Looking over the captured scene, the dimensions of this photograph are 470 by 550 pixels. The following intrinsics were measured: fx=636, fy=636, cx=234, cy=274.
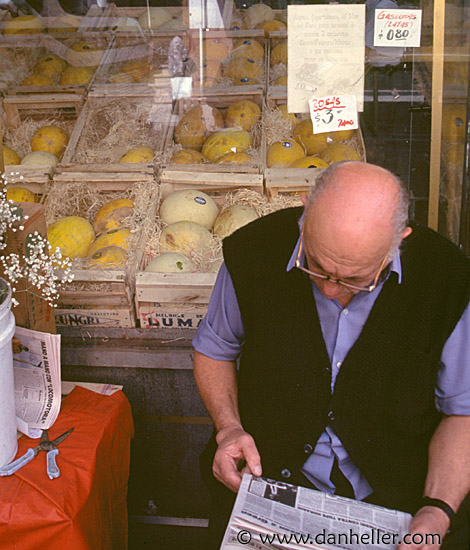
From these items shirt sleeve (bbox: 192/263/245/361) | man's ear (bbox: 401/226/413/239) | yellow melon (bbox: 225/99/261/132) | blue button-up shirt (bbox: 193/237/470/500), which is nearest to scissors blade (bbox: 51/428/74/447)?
shirt sleeve (bbox: 192/263/245/361)

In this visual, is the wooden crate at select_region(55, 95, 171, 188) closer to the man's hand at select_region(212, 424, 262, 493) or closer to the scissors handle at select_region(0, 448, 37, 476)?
the scissors handle at select_region(0, 448, 37, 476)

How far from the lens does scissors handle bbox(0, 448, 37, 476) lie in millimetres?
1808

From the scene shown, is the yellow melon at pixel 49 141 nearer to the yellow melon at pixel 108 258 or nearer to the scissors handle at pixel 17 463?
the yellow melon at pixel 108 258

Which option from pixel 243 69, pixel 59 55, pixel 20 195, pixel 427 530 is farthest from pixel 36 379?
pixel 59 55

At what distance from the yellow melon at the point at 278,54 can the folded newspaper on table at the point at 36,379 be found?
2479 mm

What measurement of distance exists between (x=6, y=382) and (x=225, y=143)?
7.22 ft

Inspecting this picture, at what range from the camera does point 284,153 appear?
3416 mm

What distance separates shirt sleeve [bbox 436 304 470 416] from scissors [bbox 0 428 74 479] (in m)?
1.10

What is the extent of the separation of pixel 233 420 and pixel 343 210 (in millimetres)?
711

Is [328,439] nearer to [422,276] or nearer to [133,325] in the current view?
[422,276]

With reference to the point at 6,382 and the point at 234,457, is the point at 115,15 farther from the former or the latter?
the point at 234,457

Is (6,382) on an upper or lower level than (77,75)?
lower

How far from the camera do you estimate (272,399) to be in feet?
5.85

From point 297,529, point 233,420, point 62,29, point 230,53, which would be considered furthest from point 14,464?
point 62,29
